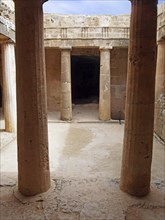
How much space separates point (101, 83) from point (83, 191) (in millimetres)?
7596

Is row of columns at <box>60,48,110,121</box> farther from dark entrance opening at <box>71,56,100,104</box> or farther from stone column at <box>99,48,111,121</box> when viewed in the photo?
dark entrance opening at <box>71,56,100,104</box>

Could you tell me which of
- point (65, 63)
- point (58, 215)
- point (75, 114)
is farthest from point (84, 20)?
point (58, 215)

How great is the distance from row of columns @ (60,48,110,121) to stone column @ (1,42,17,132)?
2.98m

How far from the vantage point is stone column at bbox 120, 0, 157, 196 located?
4.29m

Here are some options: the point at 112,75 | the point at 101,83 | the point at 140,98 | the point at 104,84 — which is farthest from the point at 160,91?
the point at 140,98

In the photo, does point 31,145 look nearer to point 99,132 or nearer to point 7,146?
point 7,146

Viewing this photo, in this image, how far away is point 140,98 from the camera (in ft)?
14.8

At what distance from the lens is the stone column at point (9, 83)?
9512 millimetres

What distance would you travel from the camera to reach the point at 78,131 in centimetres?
1055

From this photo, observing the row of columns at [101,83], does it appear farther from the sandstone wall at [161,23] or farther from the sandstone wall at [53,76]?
the sandstone wall at [161,23]

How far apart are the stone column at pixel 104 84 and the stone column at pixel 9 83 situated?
4.42m

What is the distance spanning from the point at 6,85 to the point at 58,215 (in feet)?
22.0

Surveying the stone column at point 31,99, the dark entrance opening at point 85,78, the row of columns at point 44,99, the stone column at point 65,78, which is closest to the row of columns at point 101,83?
the stone column at point 65,78

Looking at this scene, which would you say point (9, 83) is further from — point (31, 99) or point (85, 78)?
point (85, 78)
